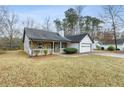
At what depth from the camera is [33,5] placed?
4.09 meters

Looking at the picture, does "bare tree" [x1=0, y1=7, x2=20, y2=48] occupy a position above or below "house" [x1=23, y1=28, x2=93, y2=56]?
above

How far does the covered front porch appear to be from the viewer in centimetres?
790

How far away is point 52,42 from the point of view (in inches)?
376

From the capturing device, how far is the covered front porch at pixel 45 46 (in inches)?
311

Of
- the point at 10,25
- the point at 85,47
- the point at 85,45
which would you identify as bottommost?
the point at 85,47

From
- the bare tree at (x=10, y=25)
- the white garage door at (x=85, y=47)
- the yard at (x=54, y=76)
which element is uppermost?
the bare tree at (x=10, y=25)

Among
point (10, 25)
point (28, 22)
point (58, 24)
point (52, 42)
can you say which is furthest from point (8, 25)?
point (52, 42)

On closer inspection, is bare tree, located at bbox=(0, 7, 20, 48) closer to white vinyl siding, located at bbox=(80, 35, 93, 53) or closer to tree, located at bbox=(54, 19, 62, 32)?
tree, located at bbox=(54, 19, 62, 32)

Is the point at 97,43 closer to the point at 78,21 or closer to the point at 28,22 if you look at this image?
the point at 78,21

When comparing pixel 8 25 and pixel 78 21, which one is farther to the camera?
pixel 78 21

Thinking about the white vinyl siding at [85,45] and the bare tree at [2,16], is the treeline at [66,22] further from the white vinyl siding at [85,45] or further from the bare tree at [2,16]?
the white vinyl siding at [85,45]

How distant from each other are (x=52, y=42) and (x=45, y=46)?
0.70m

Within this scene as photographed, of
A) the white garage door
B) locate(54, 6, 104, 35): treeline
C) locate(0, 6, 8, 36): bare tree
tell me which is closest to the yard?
locate(0, 6, 8, 36): bare tree

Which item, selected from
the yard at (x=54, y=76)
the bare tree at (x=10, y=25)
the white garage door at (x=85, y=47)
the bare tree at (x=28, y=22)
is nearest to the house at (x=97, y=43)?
the white garage door at (x=85, y=47)
